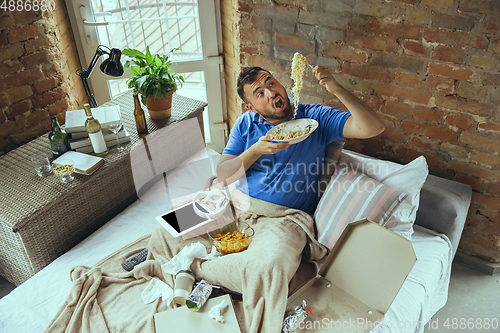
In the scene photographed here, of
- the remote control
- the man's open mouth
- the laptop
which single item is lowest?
the remote control

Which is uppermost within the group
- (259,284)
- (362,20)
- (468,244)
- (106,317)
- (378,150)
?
(362,20)

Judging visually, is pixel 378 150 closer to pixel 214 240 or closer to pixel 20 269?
pixel 214 240

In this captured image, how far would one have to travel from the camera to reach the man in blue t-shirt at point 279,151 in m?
1.70

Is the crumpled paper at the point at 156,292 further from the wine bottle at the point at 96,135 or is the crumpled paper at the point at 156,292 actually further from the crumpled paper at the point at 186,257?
the wine bottle at the point at 96,135

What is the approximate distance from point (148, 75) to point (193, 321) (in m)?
1.46

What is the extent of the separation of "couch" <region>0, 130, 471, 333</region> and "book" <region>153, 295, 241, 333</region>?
484 mm

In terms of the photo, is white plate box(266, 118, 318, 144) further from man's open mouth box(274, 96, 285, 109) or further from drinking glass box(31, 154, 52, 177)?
drinking glass box(31, 154, 52, 177)

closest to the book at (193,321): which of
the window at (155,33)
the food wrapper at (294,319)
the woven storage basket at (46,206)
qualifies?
the food wrapper at (294,319)

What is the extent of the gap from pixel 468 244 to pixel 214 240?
149cm

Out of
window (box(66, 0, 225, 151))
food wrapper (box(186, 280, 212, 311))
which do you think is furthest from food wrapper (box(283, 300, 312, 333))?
window (box(66, 0, 225, 151))

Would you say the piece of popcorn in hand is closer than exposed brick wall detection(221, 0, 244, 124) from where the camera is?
Yes

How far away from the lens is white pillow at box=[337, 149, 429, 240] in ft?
5.10

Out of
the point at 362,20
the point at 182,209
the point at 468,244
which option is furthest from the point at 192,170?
the point at 468,244

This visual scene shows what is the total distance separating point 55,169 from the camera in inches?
72.5
